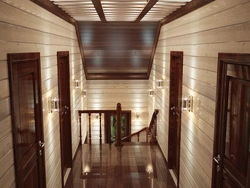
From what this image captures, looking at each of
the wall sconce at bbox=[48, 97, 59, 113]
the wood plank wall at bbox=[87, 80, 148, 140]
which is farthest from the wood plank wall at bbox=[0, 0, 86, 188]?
the wood plank wall at bbox=[87, 80, 148, 140]

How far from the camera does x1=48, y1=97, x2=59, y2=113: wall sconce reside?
360 centimetres

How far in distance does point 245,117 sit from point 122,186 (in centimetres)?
271

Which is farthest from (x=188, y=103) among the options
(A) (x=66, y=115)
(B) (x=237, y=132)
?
(A) (x=66, y=115)

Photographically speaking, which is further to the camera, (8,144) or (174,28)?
(174,28)

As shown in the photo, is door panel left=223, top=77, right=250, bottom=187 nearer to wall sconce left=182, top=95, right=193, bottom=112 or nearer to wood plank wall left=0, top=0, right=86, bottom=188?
wall sconce left=182, top=95, right=193, bottom=112

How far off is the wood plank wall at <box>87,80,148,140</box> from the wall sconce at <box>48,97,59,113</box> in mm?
4197

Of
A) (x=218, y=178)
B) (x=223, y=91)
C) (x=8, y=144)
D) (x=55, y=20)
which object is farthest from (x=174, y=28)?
(x=8, y=144)

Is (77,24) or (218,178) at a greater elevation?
(77,24)

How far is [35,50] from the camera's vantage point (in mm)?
2955

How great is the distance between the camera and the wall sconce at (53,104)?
3.60 metres

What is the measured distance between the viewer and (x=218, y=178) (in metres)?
2.74

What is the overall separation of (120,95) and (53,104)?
4.63 meters

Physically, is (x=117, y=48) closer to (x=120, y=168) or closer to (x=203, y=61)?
(x=120, y=168)

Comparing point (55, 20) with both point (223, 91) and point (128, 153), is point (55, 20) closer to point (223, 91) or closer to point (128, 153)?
point (223, 91)
